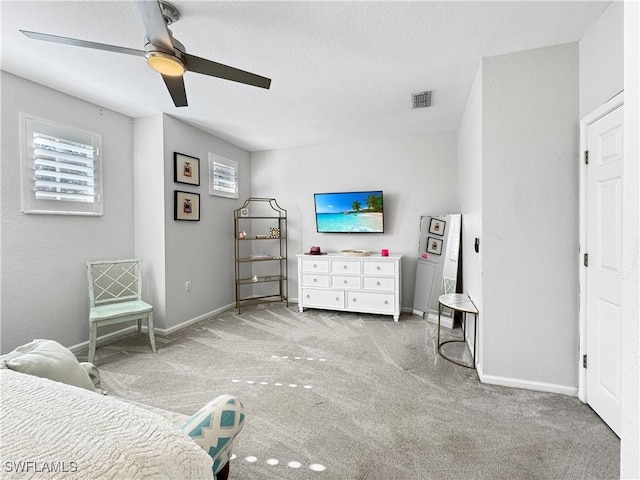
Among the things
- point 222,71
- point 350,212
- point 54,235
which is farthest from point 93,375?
point 350,212

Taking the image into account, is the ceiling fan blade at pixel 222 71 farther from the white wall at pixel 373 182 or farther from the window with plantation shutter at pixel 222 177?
the white wall at pixel 373 182

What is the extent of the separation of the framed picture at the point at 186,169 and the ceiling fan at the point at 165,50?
185 centimetres

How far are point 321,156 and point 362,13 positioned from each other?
2946 millimetres

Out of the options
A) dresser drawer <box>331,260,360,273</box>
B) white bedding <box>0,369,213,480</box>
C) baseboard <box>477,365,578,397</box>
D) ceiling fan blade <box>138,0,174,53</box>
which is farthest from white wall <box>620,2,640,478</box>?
dresser drawer <box>331,260,360,273</box>

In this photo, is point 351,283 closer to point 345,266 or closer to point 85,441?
point 345,266

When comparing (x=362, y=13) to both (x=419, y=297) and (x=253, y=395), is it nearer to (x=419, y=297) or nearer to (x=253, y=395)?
(x=253, y=395)

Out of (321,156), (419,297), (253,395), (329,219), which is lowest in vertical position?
(253,395)

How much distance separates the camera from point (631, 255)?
594 millimetres

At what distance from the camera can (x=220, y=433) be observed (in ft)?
3.10

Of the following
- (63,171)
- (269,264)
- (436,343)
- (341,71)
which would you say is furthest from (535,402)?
(63,171)

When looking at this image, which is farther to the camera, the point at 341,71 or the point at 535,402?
the point at 341,71

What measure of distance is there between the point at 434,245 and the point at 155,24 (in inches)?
146

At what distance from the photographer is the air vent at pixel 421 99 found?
300 cm

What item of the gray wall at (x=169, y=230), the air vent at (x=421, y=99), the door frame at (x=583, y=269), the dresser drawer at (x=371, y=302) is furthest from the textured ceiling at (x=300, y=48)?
the dresser drawer at (x=371, y=302)
